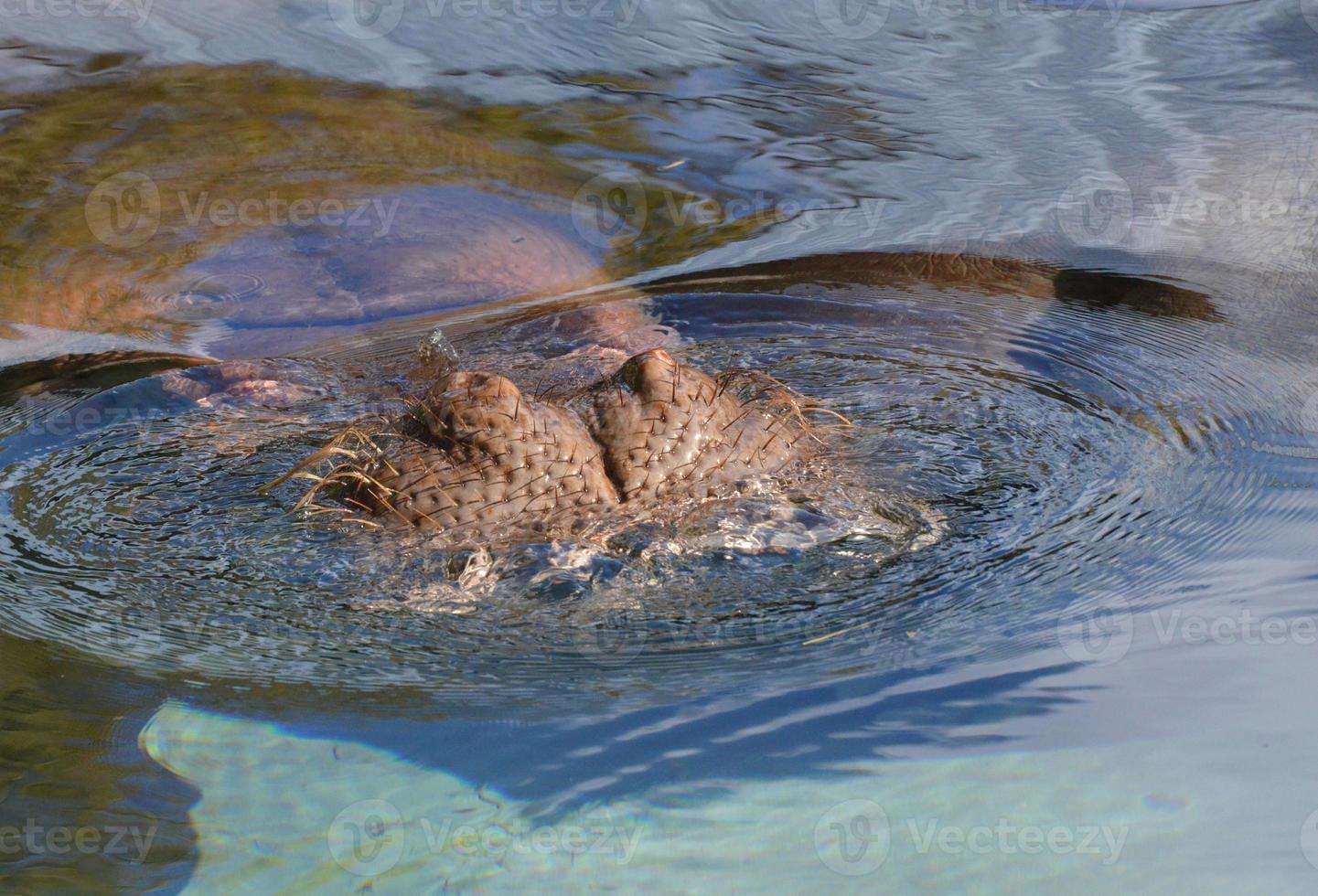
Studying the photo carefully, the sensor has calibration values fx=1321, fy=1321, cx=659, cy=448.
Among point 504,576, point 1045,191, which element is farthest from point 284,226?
point 1045,191

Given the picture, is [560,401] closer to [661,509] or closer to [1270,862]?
[661,509]

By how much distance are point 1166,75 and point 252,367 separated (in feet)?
11.4

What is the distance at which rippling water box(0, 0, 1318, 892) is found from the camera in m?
2.08

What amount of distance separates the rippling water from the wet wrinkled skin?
94 mm

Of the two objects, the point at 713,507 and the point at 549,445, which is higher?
the point at 549,445

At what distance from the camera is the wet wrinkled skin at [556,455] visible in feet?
8.09

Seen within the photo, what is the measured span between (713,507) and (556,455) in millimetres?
366

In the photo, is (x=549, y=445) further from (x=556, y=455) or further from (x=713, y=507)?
(x=713, y=507)

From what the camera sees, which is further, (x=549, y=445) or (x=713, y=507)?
(x=713, y=507)

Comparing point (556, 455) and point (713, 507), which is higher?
point (556, 455)

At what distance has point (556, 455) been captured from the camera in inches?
98.1

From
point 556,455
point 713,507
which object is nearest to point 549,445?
point 556,455

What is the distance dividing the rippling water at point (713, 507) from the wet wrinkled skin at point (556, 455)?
94 mm

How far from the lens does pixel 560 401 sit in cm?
279
